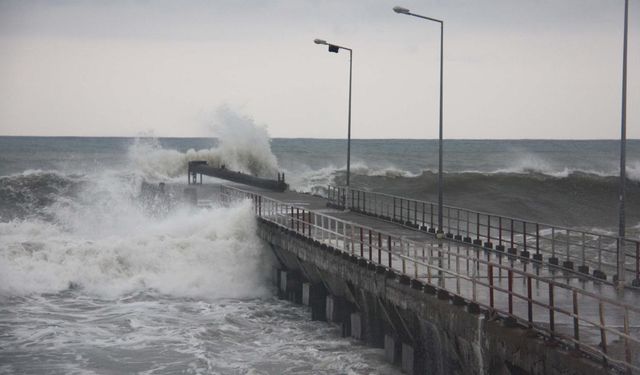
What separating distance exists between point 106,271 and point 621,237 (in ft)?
52.1

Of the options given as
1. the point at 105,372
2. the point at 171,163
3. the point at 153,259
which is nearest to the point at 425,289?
the point at 105,372

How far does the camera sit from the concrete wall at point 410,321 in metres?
11.3

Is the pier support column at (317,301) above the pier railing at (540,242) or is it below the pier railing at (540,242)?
below

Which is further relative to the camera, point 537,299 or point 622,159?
point 622,159

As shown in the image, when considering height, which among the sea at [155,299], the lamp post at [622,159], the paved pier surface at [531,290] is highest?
the lamp post at [622,159]

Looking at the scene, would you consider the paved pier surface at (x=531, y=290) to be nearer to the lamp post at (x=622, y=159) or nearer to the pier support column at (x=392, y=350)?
the lamp post at (x=622, y=159)

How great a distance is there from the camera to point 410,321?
15391mm

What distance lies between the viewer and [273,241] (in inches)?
987

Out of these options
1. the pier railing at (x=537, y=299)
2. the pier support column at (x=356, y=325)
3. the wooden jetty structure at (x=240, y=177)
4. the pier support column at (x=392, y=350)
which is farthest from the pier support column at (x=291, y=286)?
the wooden jetty structure at (x=240, y=177)

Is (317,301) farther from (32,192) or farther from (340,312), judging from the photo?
(32,192)

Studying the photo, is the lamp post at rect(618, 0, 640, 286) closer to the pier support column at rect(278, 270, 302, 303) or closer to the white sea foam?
the pier support column at rect(278, 270, 302, 303)

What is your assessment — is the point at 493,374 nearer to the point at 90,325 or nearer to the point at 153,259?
the point at 90,325

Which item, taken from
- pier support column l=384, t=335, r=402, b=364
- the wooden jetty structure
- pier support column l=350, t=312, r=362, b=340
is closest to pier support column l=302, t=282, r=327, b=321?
pier support column l=350, t=312, r=362, b=340

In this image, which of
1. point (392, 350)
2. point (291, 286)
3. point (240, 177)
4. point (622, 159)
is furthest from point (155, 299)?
point (240, 177)
